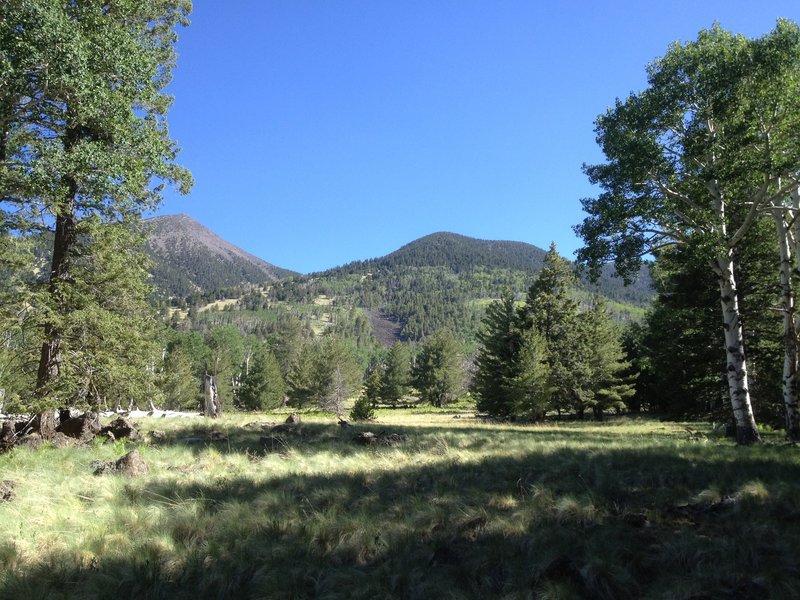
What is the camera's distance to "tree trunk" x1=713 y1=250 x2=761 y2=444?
1290 centimetres

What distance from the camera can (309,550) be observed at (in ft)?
18.4

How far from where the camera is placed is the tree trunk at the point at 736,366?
1290 centimetres

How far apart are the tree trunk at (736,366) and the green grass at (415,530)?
389cm

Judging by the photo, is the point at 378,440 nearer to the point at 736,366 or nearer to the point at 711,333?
the point at 736,366

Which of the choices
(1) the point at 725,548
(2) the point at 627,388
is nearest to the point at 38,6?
(1) the point at 725,548

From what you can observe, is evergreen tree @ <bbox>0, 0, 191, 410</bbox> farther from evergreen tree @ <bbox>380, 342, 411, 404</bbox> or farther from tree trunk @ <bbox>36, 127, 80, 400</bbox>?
evergreen tree @ <bbox>380, 342, 411, 404</bbox>

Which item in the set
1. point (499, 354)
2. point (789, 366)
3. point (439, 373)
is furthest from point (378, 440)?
point (439, 373)

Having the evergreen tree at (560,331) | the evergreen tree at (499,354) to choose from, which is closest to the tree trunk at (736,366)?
the evergreen tree at (560,331)

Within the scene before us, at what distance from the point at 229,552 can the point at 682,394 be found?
23313 millimetres

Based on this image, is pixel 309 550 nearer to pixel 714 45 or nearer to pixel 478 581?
pixel 478 581

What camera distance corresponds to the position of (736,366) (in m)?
13.3

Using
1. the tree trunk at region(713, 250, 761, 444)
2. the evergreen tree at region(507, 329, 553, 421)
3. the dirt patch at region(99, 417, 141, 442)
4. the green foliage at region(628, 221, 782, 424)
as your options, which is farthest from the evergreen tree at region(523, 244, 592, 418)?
the dirt patch at region(99, 417, 141, 442)

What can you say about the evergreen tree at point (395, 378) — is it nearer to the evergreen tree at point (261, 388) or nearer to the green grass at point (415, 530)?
the evergreen tree at point (261, 388)

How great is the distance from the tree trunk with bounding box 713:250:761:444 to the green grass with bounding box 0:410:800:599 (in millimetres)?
3889
